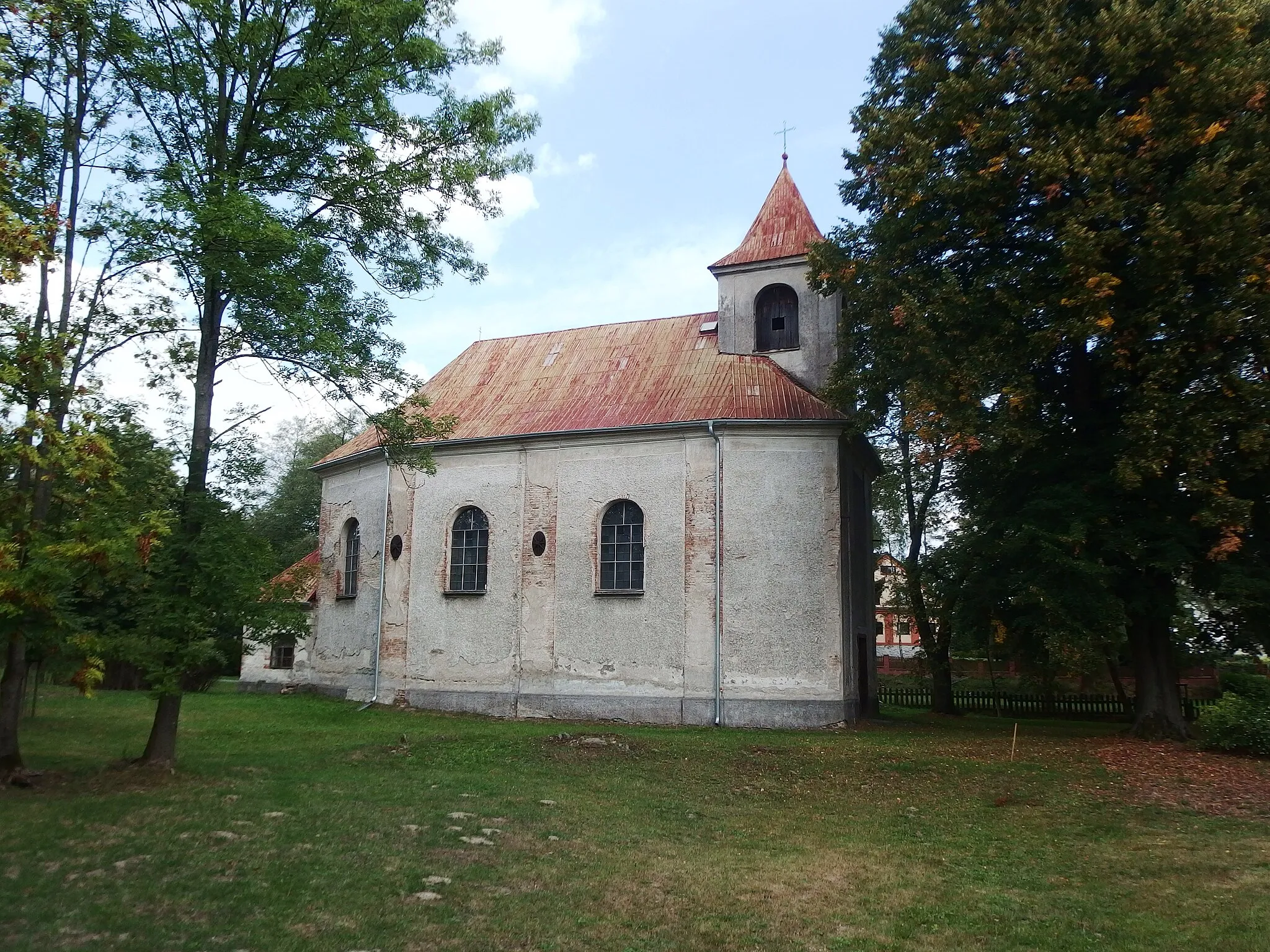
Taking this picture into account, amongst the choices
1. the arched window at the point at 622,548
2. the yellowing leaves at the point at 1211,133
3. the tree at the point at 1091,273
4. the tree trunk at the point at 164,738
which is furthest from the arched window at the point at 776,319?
the tree trunk at the point at 164,738

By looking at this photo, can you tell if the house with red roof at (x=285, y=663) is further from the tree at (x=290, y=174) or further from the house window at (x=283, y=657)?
the tree at (x=290, y=174)

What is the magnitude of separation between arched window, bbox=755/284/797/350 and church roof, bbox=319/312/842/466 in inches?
26.8

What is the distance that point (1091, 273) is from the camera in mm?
14227

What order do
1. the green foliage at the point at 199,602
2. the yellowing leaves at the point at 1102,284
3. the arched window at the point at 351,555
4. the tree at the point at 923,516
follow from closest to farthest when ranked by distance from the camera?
the green foliage at the point at 199,602, the yellowing leaves at the point at 1102,284, the tree at the point at 923,516, the arched window at the point at 351,555

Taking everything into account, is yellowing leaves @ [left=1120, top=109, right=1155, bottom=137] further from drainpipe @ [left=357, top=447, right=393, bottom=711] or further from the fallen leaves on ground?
drainpipe @ [left=357, top=447, right=393, bottom=711]

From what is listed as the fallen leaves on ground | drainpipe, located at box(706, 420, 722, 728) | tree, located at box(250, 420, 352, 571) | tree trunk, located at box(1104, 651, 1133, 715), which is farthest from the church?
tree, located at box(250, 420, 352, 571)

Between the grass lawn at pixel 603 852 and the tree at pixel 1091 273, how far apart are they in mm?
4188

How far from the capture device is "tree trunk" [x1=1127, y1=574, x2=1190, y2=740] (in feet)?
55.1

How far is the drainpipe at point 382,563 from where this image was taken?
74.6ft

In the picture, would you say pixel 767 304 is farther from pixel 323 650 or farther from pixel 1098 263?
pixel 323 650

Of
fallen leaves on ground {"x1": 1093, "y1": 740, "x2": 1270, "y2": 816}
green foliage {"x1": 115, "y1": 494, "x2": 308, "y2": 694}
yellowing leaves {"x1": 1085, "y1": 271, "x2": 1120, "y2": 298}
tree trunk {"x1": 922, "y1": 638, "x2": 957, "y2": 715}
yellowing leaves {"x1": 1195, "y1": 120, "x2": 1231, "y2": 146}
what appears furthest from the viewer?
tree trunk {"x1": 922, "y1": 638, "x2": 957, "y2": 715}

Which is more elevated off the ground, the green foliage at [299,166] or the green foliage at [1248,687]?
the green foliage at [299,166]

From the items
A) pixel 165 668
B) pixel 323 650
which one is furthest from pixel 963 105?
pixel 323 650

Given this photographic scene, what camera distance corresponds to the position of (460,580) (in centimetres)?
2245
